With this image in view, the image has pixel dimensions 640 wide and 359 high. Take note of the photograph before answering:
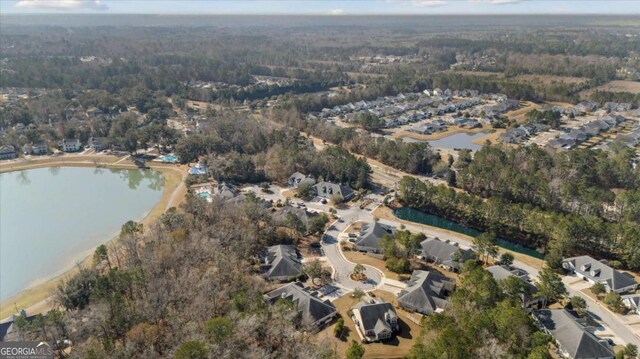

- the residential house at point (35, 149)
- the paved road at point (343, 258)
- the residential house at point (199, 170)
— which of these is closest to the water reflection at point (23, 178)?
the residential house at point (35, 149)

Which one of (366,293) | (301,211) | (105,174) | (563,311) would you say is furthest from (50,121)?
(563,311)

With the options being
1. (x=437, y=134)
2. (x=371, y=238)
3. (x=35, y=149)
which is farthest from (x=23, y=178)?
(x=437, y=134)

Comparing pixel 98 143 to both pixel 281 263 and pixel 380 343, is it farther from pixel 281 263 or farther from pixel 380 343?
pixel 380 343

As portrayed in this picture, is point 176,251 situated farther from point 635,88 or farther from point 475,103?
point 635,88

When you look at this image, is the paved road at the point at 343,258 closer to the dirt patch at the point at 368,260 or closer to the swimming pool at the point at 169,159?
the dirt patch at the point at 368,260

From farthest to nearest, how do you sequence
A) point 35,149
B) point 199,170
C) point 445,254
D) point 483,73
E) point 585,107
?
1. point 483,73
2. point 585,107
3. point 35,149
4. point 199,170
5. point 445,254

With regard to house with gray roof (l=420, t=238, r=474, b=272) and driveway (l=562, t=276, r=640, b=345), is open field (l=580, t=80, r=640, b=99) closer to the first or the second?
driveway (l=562, t=276, r=640, b=345)
